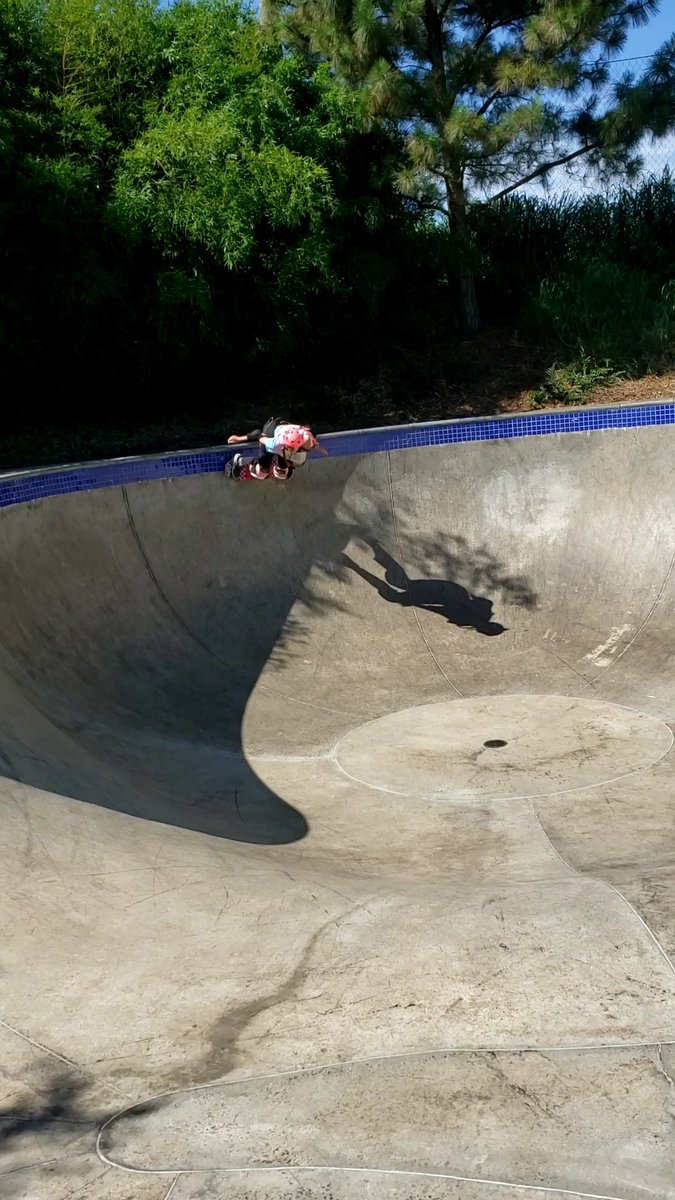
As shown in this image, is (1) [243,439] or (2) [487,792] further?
(1) [243,439]

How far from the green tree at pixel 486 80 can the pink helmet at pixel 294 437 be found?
22.4 ft

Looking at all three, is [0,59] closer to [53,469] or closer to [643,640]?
[53,469]

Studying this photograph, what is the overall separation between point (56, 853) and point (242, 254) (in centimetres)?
926

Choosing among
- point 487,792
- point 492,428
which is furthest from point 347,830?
point 492,428

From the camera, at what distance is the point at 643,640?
8.70 metres

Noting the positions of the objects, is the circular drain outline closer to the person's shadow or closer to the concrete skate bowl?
the concrete skate bowl

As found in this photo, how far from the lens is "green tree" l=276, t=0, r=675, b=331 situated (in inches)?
529

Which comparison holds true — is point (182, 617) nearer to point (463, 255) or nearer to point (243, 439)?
point (243, 439)

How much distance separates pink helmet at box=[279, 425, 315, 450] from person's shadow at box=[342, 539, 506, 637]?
52.9 inches

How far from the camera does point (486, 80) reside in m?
14.1

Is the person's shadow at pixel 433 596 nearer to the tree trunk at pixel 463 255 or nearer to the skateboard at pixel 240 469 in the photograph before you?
the skateboard at pixel 240 469

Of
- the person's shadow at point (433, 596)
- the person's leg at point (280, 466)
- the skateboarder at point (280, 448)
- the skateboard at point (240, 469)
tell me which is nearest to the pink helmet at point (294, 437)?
the skateboarder at point (280, 448)

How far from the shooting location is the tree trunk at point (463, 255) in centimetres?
1480

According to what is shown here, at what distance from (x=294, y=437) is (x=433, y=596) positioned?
1.97m
